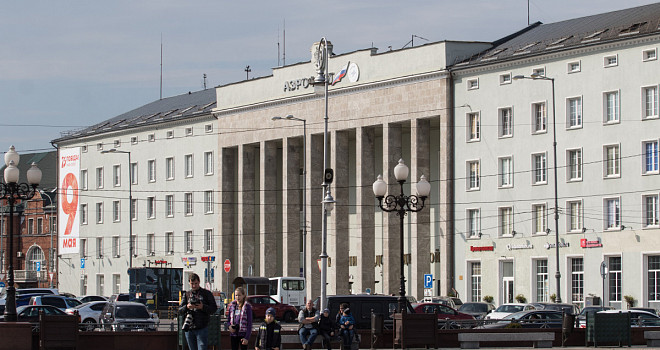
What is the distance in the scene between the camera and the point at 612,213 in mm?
67875

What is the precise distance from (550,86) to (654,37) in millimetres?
7432

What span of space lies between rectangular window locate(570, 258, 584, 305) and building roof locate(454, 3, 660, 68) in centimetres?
1160

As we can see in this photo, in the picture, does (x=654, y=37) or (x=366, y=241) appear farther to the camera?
(x=366, y=241)

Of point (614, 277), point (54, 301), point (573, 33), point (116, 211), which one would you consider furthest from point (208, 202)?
point (614, 277)

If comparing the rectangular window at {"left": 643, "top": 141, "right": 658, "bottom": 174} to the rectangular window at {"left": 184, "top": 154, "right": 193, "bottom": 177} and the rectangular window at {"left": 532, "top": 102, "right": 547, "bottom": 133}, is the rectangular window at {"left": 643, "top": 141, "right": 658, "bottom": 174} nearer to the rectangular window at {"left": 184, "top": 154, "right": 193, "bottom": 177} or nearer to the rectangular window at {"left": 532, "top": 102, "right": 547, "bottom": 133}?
the rectangular window at {"left": 532, "top": 102, "right": 547, "bottom": 133}

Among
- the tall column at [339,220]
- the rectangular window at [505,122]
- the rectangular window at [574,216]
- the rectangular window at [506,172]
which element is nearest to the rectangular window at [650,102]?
the rectangular window at [574,216]

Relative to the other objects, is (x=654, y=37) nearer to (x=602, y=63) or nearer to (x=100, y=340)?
(x=602, y=63)

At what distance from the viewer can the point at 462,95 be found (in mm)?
77750

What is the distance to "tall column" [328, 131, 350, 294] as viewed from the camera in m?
86.1

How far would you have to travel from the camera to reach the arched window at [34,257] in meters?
130

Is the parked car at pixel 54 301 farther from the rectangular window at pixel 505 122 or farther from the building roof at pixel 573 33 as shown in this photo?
the building roof at pixel 573 33

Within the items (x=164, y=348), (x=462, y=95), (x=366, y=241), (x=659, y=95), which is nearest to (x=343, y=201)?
(x=366, y=241)

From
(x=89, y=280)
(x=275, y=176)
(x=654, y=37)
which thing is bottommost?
(x=89, y=280)

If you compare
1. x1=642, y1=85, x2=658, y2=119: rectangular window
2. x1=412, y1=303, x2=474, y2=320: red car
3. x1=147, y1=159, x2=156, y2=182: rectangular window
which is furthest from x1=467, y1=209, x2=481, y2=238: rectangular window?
x1=147, y1=159, x2=156, y2=182: rectangular window
